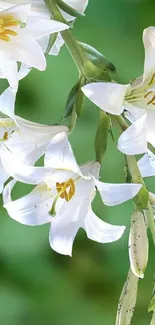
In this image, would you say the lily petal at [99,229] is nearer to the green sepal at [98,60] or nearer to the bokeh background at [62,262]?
the green sepal at [98,60]

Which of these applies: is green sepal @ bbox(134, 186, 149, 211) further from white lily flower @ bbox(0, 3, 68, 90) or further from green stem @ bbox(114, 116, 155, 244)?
white lily flower @ bbox(0, 3, 68, 90)

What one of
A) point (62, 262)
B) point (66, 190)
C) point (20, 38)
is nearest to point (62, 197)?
point (66, 190)

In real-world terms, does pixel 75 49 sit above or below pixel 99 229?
above

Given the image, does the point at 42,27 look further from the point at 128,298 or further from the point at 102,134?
the point at 128,298

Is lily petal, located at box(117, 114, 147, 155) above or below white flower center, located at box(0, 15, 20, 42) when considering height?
below

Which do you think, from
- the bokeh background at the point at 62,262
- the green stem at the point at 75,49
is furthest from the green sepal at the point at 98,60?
the bokeh background at the point at 62,262

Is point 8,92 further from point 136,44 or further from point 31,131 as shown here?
point 136,44

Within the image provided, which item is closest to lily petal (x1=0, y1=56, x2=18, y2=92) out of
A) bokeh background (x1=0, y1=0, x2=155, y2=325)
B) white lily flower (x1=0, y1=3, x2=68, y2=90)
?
white lily flower (x1=0, y1=3, x2=68, y2=90)
